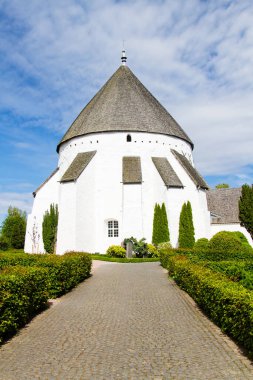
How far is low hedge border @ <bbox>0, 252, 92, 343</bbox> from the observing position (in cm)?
750

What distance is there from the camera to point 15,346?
700cm

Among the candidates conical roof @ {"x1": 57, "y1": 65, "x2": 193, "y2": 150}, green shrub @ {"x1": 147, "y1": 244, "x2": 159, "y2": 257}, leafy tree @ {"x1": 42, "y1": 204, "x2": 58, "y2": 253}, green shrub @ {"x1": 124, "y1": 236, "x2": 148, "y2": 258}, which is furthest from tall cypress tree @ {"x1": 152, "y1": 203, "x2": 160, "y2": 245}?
leafy tree @ {"x1": 42, "y1": 204, "x2": 58, "y2": 253}

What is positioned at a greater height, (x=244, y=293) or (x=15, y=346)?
(x=244, y=293)

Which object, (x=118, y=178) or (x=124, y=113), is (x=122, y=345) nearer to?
(x=118, y=178)

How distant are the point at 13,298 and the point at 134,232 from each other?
76.1 feet

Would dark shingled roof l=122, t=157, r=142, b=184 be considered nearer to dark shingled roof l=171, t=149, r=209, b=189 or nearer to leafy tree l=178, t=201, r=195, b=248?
dark shingled roof l=171, t=149, r=209, b=189

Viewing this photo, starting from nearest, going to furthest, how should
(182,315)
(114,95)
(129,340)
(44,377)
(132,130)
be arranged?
(44,377), (129,340), (182,315), (132,130), (114,95)

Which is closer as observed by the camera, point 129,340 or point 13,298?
point 129,340

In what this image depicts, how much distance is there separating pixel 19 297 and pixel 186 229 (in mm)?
24031

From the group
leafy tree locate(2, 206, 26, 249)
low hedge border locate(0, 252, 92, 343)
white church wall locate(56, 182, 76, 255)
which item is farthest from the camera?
leafy tree locate(2, 206, 26, 249)

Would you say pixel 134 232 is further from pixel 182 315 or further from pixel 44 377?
pixel 44 377

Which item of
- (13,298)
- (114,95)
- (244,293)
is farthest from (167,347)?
(114,95)

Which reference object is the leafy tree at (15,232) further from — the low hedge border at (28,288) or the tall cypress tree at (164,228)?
the low hedge border at (28,288)

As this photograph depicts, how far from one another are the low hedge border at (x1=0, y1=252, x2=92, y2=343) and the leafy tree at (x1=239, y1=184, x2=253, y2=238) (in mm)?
25201
